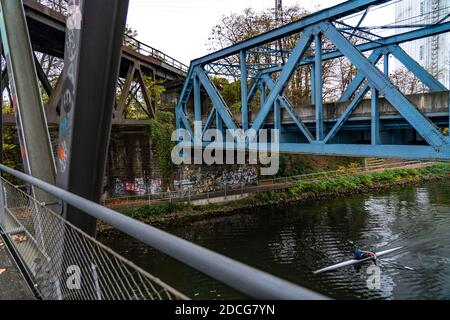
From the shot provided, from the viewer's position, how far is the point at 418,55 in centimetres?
4178

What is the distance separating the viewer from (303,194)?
23828mm

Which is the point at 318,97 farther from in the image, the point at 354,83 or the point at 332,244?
the point at 332,244

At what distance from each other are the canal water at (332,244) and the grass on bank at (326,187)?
997 mm

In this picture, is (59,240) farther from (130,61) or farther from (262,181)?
(262,181)

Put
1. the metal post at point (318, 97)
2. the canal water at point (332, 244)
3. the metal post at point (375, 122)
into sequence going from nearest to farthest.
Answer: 1. the metal post at point (375, 122)
2. the metal post at point (318, 97)
3. the canal water at point (332, 244)

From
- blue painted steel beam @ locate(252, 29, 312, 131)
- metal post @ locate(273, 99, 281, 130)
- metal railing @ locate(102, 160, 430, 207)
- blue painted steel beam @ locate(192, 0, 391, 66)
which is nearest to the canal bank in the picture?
metal railing @ locate(102, 160, 430, 207)

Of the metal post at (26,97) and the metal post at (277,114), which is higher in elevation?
the metal post at (277,114)

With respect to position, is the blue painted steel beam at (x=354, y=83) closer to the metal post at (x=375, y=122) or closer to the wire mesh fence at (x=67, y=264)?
the metal post at (x=375, y=122)

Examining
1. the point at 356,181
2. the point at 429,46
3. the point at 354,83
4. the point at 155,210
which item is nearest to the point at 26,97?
the point at 354,83

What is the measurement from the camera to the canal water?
11.7 m

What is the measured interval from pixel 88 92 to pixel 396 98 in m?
6.20

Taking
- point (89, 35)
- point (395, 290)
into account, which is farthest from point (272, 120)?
point (89, 35)

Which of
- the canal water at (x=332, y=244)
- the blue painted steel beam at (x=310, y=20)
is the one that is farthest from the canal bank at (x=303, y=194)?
the blue painted steel beam at (x=310, y=20)

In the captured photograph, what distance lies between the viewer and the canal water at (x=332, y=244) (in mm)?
11711
